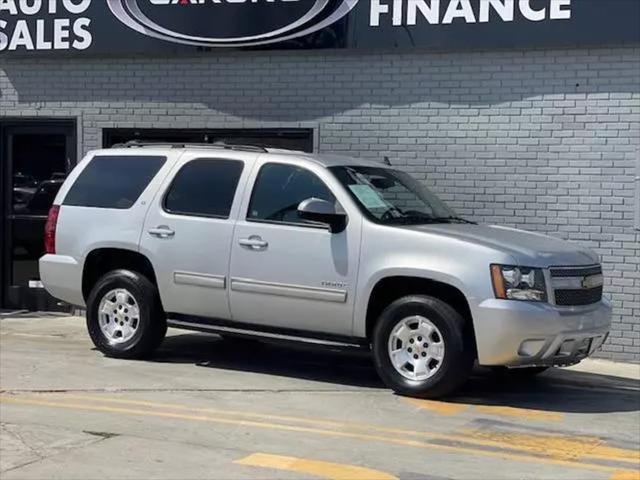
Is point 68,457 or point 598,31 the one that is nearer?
point 68,457

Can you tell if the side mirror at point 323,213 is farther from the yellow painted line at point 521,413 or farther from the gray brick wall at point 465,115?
the gray brick wall at point 465,115

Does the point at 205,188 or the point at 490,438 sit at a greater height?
the point at 205,188

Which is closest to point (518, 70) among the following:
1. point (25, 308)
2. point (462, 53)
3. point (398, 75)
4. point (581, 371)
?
point (462, 53)

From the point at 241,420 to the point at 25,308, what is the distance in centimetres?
638

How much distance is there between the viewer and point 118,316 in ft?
30.4

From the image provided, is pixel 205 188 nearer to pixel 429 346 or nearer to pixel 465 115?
pixel 429 346

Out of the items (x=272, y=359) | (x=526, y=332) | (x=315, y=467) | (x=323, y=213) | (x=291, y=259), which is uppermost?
(x=323, y=213)

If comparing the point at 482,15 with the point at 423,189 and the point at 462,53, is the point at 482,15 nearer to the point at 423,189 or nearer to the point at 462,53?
the point at 462,53

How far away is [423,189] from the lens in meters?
9.45

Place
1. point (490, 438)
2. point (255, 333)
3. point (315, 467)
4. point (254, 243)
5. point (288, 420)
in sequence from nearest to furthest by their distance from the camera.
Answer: point (315, 467) → point (490, 438) → point (288, 420) → point (254, 243) → point (255, 333)

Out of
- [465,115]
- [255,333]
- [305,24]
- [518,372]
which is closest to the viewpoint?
[255,333]

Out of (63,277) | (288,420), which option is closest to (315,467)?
(288,420)

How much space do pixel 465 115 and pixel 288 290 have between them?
147 inches

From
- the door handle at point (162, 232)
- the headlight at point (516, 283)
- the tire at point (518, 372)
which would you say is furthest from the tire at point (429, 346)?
the door handle at point (162, 232)
